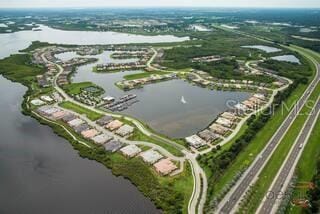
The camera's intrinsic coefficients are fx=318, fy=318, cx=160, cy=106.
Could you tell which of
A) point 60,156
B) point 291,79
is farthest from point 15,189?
point 291,79

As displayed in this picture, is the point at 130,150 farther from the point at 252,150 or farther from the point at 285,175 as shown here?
the point at 285,175

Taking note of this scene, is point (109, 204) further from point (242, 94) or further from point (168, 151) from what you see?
point (242, 94)

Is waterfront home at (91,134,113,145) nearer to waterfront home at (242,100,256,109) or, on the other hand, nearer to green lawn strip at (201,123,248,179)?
green lawn strip at (201,123,248,179)

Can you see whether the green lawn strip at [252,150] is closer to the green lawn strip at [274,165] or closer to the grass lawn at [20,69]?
the green lawn strip at [274,165]

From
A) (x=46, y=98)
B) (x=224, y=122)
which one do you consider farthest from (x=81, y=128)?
(x=224, y=122)

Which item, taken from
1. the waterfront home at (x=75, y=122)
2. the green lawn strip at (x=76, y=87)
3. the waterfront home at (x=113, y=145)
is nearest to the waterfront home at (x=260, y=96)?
the waterfront home at (x=113, y=145)

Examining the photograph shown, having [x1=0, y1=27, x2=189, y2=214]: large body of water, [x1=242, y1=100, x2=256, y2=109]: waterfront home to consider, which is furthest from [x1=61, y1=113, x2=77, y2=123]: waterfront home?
[x1=242, y1=100, x2=256, y2=109]: waterfront home
